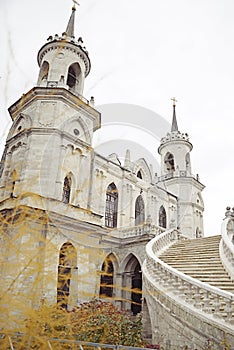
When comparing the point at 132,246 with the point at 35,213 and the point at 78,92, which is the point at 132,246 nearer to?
the point at 78,92

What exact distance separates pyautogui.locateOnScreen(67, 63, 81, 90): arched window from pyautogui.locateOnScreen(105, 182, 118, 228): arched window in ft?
25.9

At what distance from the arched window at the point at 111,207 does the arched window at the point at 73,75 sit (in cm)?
790

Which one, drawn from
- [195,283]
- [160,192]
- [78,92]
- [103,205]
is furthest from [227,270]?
[160,192]

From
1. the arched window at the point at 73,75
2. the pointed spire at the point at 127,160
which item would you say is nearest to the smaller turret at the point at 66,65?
the arched window at the point at 73,75

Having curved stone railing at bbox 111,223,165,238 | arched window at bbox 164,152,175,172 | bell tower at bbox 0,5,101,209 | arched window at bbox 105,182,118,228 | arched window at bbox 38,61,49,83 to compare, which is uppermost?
arched window at bbox 38,61,49,83

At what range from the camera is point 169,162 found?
3488cm

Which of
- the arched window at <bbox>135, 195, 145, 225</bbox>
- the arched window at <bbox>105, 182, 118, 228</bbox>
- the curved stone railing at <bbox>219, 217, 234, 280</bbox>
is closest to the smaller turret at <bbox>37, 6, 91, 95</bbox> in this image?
the arched window at <bbox>105, 182, 118, 228</bbox>

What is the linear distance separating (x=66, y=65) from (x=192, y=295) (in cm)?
1741

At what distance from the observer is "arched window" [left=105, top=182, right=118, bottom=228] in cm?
2266

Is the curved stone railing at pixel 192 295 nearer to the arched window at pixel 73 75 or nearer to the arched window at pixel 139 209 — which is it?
the arched window at pixel 139 209

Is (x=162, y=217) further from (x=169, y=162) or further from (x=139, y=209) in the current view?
(x=169, y=162)

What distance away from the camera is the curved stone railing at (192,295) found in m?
7.92

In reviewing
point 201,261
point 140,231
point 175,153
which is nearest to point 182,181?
point 175,153

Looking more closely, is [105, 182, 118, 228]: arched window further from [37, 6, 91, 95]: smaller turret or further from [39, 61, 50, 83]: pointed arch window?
[39, 61, 50, 83]: pointed arch window
